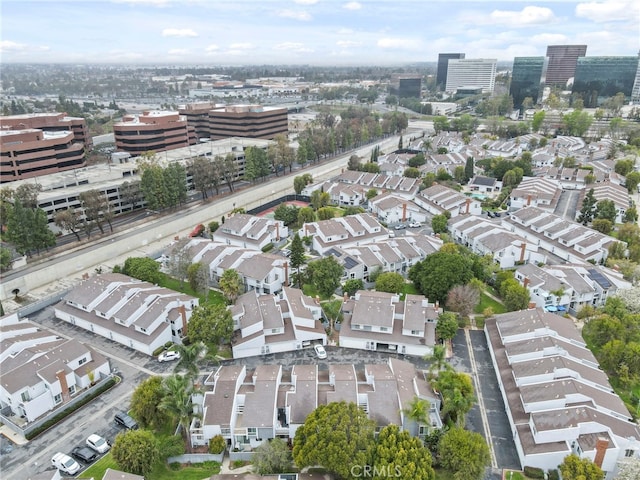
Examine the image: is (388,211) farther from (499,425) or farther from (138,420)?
(138,420)

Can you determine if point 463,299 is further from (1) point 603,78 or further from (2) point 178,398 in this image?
(1) point 603,78

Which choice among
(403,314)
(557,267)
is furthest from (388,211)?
(403,314)

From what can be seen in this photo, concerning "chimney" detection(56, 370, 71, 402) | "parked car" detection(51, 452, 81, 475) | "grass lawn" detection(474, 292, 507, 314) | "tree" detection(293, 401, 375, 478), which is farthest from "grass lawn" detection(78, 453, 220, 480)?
"grass lawn" detection(474, 292, 507, 314)

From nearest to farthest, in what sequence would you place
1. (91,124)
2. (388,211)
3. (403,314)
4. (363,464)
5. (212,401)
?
1. (363,464)
2. (212,401)
3. (403,314)
4. (388,211)
5. (91,124)

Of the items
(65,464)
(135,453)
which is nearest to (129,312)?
(65,464)

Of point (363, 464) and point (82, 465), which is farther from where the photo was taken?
point (82, 465)

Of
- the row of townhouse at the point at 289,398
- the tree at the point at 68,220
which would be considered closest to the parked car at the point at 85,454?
the row of townhouse at the point at 289,398

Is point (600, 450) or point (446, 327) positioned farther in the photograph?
point (446, 327)

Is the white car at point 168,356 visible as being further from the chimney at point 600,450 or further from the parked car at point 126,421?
the chimney at point 600,450
